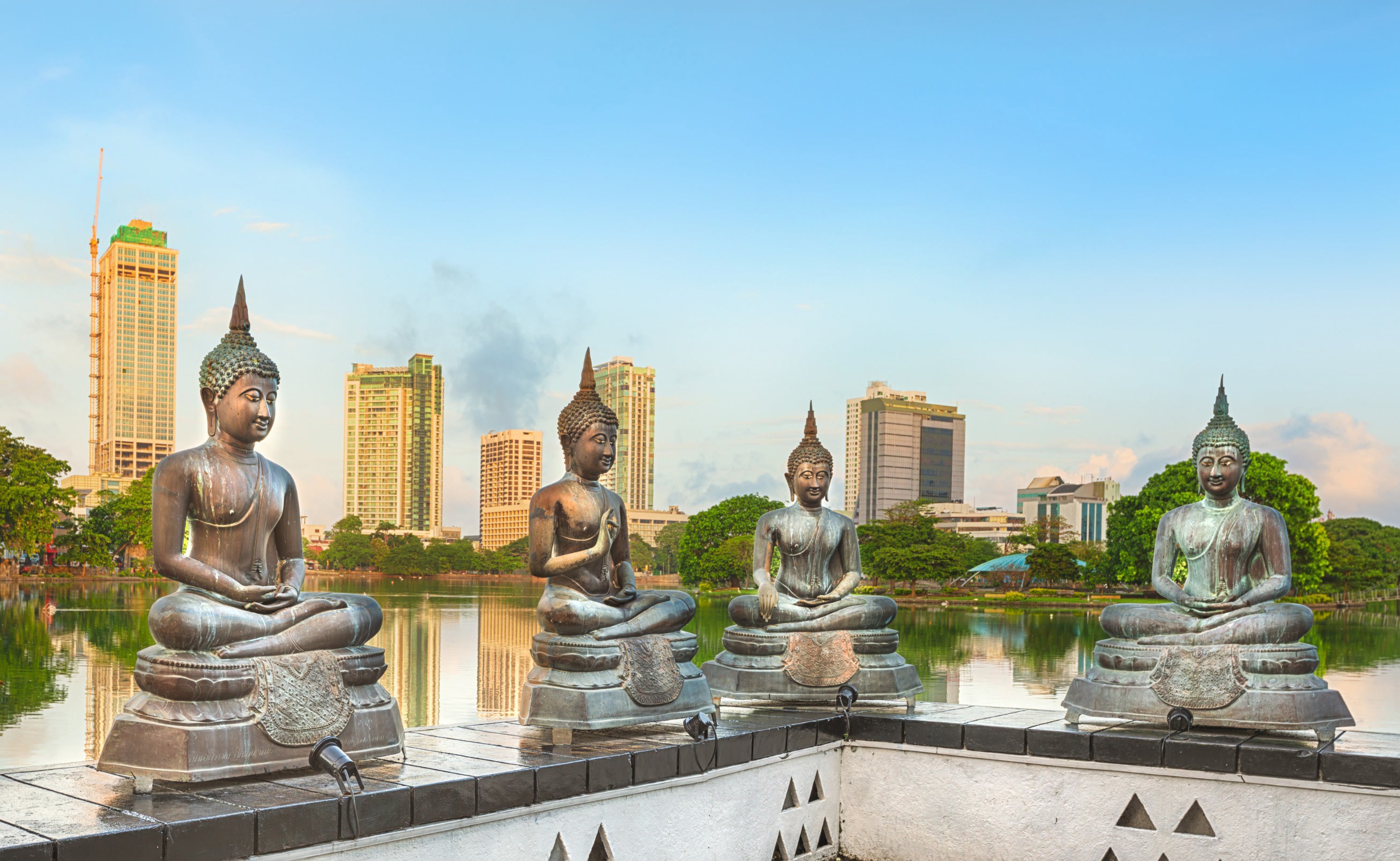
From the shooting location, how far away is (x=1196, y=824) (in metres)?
7.46

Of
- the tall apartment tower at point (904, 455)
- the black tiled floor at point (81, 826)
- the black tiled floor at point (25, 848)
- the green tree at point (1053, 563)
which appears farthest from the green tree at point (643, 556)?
the black tiled floor at point (25, 848)

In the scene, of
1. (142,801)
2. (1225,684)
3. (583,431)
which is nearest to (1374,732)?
(1225,684)

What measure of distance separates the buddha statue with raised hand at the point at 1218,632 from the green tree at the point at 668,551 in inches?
3419

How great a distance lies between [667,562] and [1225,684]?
91325 mm

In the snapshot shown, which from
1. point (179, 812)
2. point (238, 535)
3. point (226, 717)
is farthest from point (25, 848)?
point (238, 535)

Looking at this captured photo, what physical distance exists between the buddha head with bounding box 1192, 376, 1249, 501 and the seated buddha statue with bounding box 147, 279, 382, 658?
18.0 feet

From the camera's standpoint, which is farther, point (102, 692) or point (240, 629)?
point (102, 692)

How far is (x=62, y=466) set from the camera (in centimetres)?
4647

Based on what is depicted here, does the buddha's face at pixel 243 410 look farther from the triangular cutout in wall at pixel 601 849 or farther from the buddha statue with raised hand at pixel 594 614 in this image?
the triangular cutout in wall at pixel 601 849

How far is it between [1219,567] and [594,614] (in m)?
4.21

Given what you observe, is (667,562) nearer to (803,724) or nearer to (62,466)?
(62,466)

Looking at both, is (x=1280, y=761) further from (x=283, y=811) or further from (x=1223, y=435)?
(x=283, y=811)

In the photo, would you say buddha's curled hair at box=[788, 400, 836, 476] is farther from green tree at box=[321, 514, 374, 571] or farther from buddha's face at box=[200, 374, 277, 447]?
green tree at box=[321, 514, 374, 571]

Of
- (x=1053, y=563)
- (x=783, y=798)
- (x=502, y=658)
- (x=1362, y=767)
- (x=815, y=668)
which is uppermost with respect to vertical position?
(x=815, y=668)
